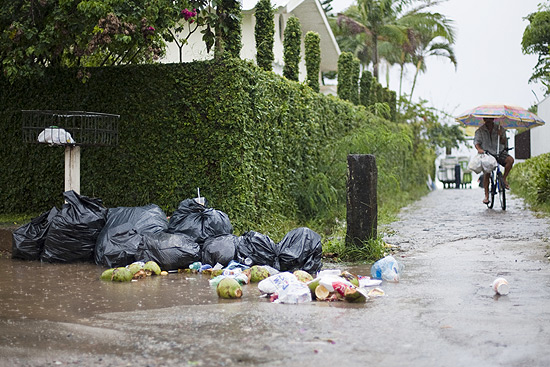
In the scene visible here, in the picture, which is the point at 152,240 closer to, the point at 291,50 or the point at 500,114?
the point at 291,50

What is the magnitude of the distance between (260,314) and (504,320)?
1.72 metres

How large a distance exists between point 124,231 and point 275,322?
380cm

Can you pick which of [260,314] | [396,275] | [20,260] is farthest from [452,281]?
[20,260]

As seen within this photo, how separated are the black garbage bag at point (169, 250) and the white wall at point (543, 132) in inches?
803

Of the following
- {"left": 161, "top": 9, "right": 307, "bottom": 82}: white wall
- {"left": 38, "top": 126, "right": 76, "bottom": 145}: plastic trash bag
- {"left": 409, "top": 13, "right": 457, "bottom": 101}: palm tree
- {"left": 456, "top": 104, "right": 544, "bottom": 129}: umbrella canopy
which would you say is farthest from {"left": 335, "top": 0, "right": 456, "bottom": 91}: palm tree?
{"left": 38, "top": 126, "right": 76, "bottom": 145}: plastic trash bag

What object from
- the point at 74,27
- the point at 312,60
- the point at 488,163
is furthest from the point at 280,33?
the point at 74,27

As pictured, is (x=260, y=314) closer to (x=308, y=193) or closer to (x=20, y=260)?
(x=20, y=260)

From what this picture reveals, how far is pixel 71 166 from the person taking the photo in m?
8.84

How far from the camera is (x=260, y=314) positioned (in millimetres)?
5008

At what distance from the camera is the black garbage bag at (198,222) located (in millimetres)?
7906

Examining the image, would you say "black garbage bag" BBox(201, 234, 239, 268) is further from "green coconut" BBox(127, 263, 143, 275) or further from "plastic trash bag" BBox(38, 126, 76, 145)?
"plastic trash bag" BBox(38, 126, 76, 145)

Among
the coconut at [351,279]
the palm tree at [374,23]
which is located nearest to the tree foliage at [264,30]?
the coconut at [351,279]

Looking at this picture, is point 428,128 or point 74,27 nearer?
point 74,27

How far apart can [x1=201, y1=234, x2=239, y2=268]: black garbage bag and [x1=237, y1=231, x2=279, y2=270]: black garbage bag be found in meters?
0.09
